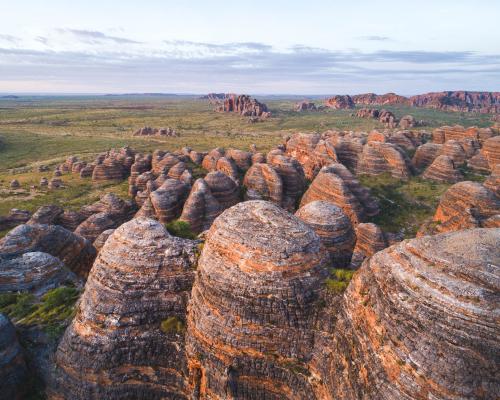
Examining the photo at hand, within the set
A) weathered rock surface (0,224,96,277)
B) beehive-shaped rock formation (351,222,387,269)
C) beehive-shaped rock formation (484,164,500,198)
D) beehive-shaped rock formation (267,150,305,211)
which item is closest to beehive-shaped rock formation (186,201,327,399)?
weathered rock surface (0,224,96,277)

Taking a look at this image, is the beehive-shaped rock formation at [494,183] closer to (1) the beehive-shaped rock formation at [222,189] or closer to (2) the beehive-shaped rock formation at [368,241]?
(2) the beehive-shaped rock formation at [368,241]

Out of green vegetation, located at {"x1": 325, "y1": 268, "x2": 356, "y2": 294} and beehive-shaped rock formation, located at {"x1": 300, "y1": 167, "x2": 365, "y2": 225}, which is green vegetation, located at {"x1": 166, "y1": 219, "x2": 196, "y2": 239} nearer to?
green vegetation, located at {"x1": 325, "y1": 268, "x2": 356, "y2": 294}

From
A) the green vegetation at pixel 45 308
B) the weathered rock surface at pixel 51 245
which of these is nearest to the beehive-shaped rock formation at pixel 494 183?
the weathered rock surface at pixel 51 245

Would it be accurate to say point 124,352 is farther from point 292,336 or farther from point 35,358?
point 292,336

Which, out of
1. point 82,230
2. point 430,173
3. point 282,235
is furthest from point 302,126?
Result: point 282,235

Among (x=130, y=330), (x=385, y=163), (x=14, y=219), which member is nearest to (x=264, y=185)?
(x=385, y=163)
